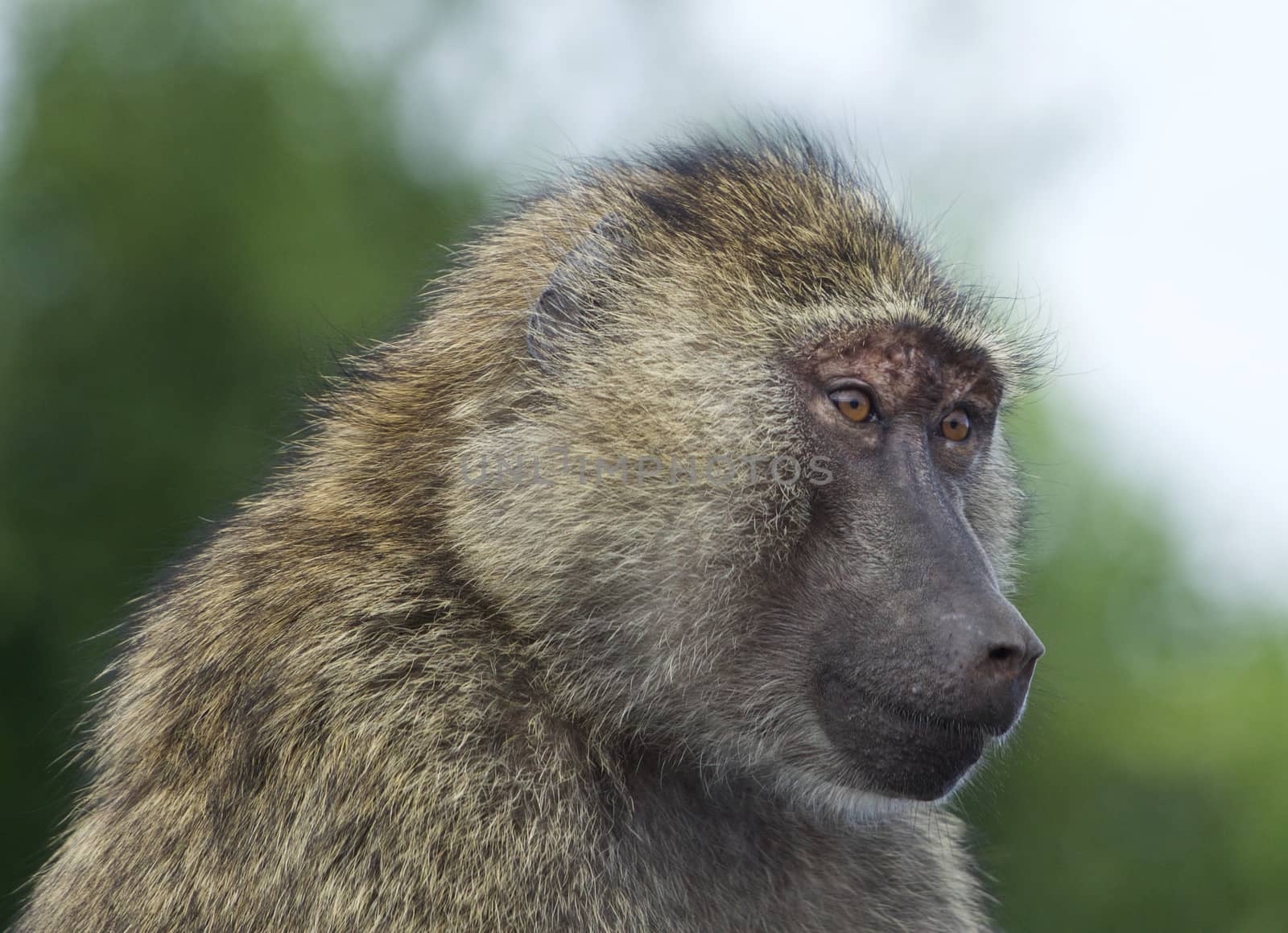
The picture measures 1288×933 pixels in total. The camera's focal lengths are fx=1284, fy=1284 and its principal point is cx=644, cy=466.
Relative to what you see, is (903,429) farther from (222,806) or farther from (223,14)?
(223,14)

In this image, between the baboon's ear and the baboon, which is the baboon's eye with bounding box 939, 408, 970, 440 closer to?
the baboon

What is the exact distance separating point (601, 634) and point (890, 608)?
2.08ft

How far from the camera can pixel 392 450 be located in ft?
9.93

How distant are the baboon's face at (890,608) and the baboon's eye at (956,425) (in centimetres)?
13

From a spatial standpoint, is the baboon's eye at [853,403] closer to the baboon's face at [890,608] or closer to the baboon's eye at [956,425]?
the baboon's face at [890,608]

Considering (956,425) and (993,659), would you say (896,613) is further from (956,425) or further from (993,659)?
(956,425)

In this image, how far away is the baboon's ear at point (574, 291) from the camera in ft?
9.77

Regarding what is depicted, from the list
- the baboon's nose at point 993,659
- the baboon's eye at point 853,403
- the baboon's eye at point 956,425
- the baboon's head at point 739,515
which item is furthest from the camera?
the baboon's eye at point 956,425

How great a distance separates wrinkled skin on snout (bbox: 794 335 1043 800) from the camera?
8.36 feet

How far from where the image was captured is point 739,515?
9.13ft

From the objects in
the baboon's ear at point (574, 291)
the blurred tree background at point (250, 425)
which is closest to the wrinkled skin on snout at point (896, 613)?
the baboon's ear at point (574, 291)

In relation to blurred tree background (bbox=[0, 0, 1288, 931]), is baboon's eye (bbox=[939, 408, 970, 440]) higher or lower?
higher

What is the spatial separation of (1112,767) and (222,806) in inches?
399

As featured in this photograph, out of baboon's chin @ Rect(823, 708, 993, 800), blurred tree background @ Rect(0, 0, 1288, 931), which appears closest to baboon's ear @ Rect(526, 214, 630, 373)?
baboon's chin @ Rect(823, 708, 993, 800)
